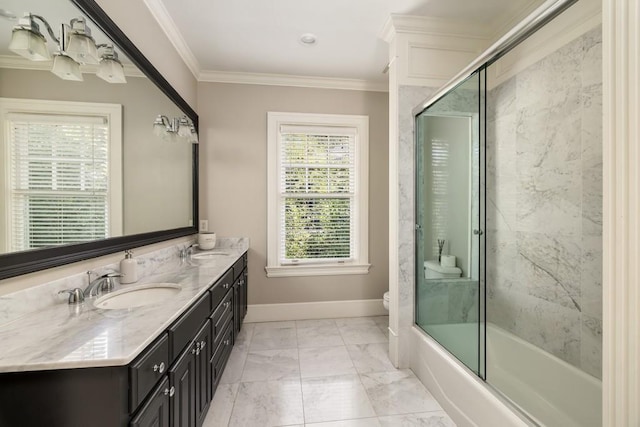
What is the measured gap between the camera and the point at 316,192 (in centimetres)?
310

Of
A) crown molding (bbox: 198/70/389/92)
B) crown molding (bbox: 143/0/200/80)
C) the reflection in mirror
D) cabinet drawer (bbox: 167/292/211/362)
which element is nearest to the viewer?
the reflection in mirror

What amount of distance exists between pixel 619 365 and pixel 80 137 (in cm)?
221

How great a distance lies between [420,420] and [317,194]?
2.18 metres

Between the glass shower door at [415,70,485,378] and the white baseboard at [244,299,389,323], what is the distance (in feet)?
3.54

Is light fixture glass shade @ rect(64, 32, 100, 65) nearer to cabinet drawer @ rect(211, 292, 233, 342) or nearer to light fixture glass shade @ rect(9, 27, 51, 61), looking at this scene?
light fixture glass shade @ rect(9, 27, 51, 61)

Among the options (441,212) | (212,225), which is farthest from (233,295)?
(441,212)

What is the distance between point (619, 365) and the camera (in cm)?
79

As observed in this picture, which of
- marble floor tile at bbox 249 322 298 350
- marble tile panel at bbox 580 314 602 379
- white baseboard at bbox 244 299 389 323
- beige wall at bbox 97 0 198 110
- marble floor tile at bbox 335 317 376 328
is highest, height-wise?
Answer: beige wall at bbox 97 0 198 110

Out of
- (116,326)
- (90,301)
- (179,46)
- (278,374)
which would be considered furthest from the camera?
(179,46)

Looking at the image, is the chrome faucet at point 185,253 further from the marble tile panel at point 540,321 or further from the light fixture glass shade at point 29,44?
the marble tile panel at point 540,321

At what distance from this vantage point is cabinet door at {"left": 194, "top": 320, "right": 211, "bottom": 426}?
4.52 ft

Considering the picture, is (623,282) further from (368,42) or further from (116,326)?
(368,42)

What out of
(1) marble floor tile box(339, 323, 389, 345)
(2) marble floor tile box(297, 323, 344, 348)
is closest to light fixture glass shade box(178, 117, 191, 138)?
(2) marble floor tile box(297, 323, 344, 348)

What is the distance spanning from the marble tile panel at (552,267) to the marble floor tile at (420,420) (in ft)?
3.61
